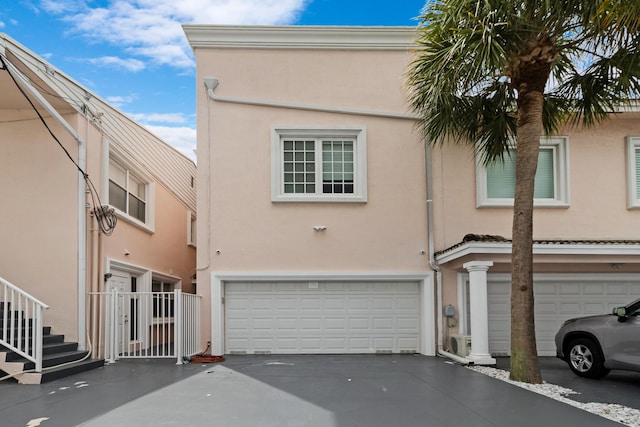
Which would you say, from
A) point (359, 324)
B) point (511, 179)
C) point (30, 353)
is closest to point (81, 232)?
point (30, 353)

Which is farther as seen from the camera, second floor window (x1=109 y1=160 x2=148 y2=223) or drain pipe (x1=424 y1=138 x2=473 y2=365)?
second floor window (x1=109 y1=160 x2=148 y2=223)

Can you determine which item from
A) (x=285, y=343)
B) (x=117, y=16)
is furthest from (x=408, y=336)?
(x=117, y=16)

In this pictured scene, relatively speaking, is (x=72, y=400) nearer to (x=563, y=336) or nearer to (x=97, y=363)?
(x=97, y=363)

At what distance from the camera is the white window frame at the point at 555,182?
499 inches

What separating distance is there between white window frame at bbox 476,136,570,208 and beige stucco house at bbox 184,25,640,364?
0.03m

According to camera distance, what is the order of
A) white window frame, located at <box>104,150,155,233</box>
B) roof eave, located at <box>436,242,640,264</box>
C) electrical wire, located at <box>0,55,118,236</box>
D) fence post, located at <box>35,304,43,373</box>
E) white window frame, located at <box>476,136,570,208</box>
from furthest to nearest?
white window frame, located at <box>476,136,570,208</box> → white window frame, located at <box>104,150,155,233</box> → roof eave, located at <box>436,242,640,264</box> → electrical wire, located at <box>0,55,118,236</box> → fence post, located at <box>35,304,43,373</box>

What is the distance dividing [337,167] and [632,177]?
268 inches

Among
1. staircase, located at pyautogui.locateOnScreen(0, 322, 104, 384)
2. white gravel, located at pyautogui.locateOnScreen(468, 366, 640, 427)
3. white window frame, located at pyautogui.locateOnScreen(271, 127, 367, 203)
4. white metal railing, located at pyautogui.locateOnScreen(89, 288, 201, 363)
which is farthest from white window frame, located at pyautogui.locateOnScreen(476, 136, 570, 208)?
staircase, located at pyautogui.locateOnScreen(0, 322, 104, 384)

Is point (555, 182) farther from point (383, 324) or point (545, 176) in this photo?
point (383, 324)

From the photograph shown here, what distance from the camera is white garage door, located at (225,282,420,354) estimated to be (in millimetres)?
12453

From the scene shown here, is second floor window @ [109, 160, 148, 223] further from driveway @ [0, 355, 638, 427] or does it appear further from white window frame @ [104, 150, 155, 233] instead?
driveway @ [0, 355, 638, 427]

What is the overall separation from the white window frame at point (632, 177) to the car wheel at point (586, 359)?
5.01 meters

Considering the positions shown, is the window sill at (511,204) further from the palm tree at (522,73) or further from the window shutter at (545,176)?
the palm tree at (522,73)

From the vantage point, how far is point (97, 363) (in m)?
10.3
